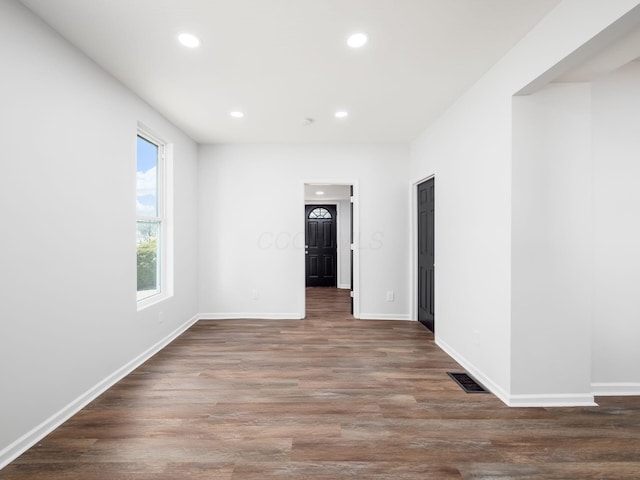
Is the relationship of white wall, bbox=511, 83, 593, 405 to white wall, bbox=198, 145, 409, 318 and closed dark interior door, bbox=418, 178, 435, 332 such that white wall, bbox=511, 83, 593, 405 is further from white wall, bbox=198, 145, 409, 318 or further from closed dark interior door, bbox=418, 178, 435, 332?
white wall, bbox=198, 145, 409, 318

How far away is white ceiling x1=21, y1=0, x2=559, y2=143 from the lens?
1.94 metres

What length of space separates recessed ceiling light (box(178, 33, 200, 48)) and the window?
4.79ft

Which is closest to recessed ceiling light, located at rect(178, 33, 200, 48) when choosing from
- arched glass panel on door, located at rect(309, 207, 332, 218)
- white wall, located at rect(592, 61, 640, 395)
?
white wall, located at rect(592, 61, 640, 395)

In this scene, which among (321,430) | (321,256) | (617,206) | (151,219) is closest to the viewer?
(321,430)

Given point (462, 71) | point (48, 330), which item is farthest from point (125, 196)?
point (462, 71)

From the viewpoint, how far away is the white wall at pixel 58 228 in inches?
71.9

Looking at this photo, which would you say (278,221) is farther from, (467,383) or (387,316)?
(467,383)

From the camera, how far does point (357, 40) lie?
224 cm

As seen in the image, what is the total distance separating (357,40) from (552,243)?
199cm

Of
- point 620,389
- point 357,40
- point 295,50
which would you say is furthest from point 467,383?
point 295,50

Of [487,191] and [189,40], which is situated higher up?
[189,40]

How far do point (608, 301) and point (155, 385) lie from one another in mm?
3645

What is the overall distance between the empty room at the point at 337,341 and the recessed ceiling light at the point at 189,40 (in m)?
0.01

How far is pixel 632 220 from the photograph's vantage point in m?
2.47
